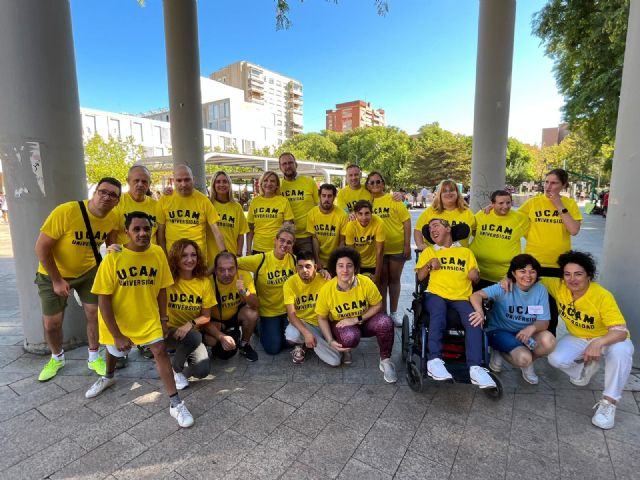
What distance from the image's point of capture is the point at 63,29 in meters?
3.75

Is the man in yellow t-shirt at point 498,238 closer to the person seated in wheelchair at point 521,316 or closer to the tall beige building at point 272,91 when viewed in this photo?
the person seated in wheelchair at point 521,316

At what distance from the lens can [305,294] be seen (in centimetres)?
378

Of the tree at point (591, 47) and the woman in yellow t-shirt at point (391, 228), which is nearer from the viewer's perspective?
the woman in yellow t-shirt at point (391, 228)

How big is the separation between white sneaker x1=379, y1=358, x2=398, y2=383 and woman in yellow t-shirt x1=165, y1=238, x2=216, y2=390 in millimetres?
1569

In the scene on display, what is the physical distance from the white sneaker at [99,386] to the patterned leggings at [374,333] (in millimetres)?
2018

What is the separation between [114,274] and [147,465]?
1.30m

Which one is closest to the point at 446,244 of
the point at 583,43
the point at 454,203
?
the point at 454,203

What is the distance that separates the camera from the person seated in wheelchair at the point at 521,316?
10.3ft

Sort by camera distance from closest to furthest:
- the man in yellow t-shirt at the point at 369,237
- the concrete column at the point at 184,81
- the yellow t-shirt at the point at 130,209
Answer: the yellow t-shirt at the point at 130,209
the man in yellow t-shirt at the point at 369,237
the concrete column at the point at 184,81

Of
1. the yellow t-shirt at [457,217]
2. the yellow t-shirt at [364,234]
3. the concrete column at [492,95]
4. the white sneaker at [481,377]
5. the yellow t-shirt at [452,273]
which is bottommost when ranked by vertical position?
the white sneaker at [481,377]

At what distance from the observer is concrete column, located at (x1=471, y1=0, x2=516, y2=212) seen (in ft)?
21.5

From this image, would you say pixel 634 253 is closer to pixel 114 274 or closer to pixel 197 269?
pixel 197 269

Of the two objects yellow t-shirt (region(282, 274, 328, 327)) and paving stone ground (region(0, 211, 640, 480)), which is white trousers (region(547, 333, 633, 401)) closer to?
paving stone ground (region(0, 211, 640, 480))

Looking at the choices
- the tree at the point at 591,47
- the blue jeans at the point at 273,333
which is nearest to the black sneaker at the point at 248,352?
the blue jeans at the point at 273,333
